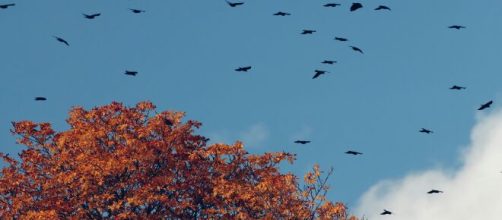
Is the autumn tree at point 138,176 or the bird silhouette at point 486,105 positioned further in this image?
the autumn tree at point 138,176

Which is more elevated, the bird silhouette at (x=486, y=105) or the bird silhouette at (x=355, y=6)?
the bird silhouette at (x=355, y=6)

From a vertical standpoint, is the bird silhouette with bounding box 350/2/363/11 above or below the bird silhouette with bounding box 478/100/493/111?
above

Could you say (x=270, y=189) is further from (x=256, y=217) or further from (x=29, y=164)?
(x=29, y=164)

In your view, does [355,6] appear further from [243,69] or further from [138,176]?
[138,176]

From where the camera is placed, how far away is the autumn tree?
39750 millimetres

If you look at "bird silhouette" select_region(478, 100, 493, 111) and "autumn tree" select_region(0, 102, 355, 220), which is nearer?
"bird silhouette" select_region(478, 100, 493, 111)

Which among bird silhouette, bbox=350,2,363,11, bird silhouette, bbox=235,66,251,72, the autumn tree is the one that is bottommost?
the autumn tree

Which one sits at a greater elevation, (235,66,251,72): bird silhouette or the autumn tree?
(235,66,251,72): bird silhouette

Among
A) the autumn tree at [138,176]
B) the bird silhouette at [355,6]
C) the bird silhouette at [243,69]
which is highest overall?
the bird silhouette at [355,6]

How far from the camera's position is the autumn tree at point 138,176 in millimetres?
39750

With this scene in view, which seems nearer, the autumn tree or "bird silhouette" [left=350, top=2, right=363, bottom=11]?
"bird silhouette" [left=350, top=2, right=363, bottom=11]

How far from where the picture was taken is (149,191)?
40.7 m

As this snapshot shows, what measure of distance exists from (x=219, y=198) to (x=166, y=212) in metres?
2.63

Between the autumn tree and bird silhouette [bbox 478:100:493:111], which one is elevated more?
bird silhouette [bbox 478:100:493:111]
